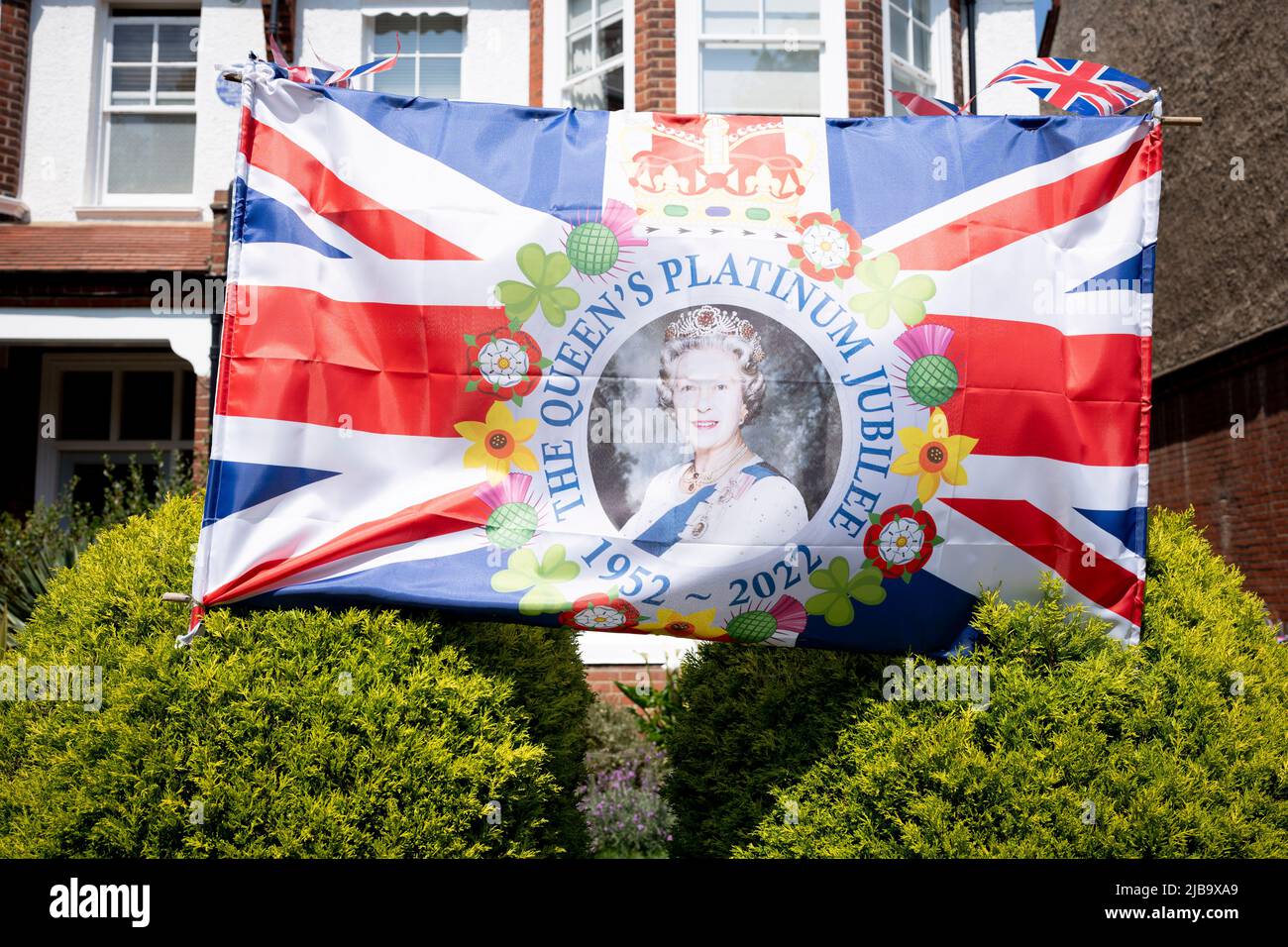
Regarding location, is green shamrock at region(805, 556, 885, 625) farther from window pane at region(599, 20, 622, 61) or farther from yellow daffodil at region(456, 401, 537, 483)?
window pane at region(599, 20, 622, 61)

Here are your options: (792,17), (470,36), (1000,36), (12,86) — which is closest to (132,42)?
(12,86)

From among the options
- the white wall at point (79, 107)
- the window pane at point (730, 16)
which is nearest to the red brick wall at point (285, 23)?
the white wall at point (79, 107)

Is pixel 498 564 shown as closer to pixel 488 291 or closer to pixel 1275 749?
pixel 488 291

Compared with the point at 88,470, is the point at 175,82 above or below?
above

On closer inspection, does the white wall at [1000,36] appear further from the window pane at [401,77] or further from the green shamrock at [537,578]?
the green shamrock at [537,578]

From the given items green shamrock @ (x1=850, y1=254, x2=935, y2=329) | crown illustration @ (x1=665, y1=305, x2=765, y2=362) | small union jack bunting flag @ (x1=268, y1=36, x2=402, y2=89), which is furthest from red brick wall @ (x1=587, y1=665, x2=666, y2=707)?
small union jack bunting flag @ (x1=268, y1=36, x2=402, y2=89)

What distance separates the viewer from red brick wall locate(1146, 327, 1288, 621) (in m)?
8.99

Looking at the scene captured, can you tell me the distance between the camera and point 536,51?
9.05 metres

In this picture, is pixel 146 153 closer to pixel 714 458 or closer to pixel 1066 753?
pixel 714 458

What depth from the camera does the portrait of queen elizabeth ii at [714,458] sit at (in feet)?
10.9

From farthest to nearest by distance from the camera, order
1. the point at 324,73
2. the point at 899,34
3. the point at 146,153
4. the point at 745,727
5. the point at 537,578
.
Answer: the point at 146,153
the point at 899,34
the point at 745,727
the point at 324,73
the point at 537,578

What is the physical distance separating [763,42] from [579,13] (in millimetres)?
1989

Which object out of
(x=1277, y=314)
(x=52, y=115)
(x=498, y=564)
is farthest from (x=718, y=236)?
(x=52, y=115)

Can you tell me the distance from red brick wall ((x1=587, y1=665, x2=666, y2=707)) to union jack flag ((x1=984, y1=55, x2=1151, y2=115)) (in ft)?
15.4
